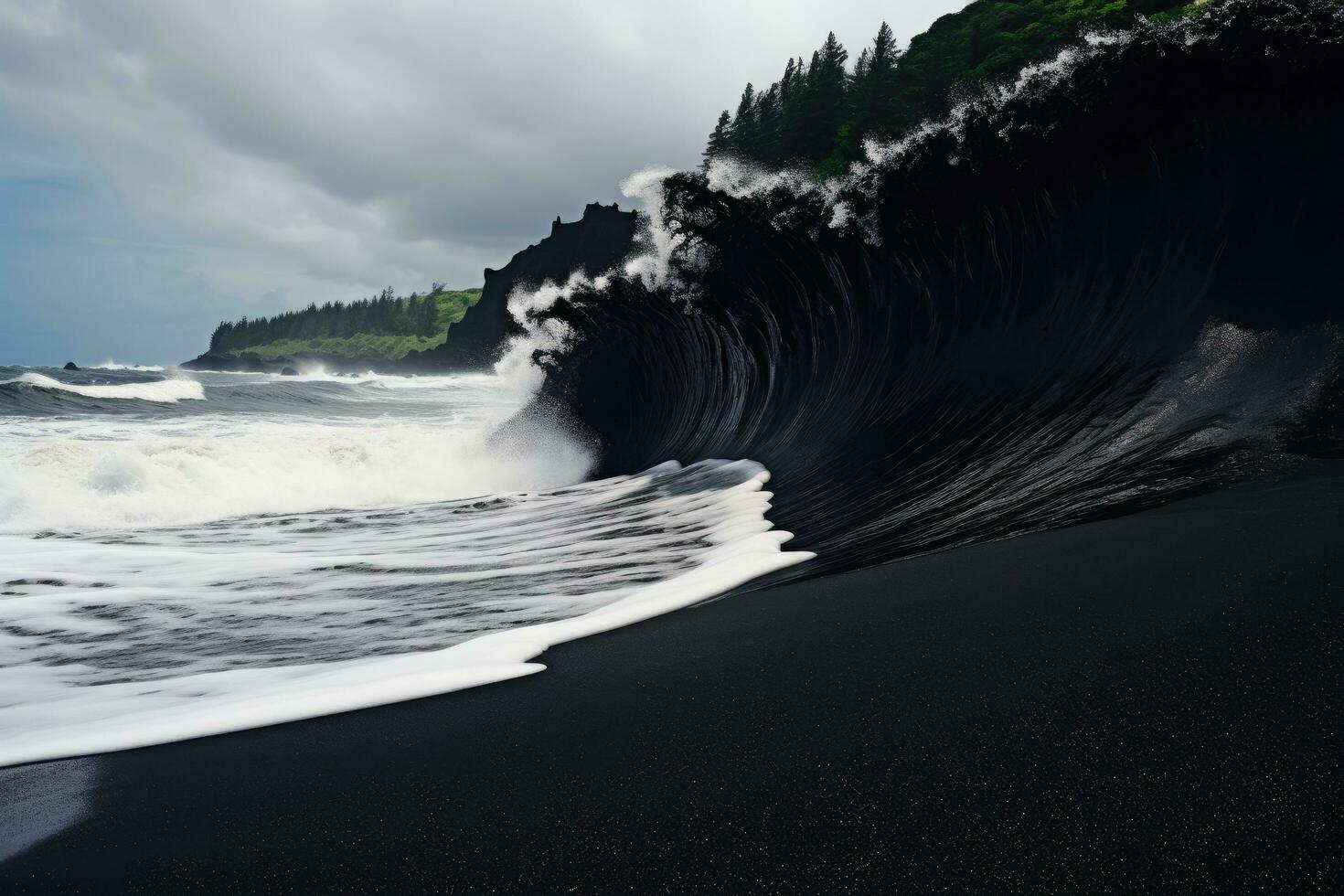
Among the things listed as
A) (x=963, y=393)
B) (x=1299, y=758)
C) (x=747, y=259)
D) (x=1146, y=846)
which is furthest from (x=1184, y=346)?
(x=747, y=259)

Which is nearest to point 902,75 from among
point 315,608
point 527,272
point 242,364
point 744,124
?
point 744,124

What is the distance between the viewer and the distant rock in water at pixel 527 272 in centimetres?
1392

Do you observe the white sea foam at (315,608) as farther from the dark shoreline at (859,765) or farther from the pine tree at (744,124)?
the pine tree at (744,124)

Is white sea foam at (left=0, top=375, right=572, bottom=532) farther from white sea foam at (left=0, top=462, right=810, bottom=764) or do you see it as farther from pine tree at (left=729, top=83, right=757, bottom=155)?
pine tree at (left=729, top=83, right=757, bottom=155)

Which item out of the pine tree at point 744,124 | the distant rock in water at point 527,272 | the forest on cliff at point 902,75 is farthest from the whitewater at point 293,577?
the pine tree at point 744,124

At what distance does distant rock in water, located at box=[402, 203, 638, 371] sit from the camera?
548 inches

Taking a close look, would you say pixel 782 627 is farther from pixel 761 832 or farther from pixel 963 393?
pixel 963 393

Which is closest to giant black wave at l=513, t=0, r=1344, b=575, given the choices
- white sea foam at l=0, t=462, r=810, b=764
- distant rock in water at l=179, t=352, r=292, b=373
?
white sea foam at l=0, t=462, r=810, b=764

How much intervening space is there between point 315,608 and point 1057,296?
16.3ft

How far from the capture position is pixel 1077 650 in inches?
63.6

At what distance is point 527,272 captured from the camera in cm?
5731

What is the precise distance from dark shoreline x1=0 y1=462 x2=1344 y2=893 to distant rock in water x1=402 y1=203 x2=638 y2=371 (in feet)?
31.1

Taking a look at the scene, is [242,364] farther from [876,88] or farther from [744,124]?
[876,88]

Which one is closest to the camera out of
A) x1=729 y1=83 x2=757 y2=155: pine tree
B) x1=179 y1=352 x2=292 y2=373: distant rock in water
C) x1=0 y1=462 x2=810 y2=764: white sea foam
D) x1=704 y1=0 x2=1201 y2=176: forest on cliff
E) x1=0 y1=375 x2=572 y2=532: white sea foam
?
x1=0 y1=462 x2=810 y2=764: white sea foam
